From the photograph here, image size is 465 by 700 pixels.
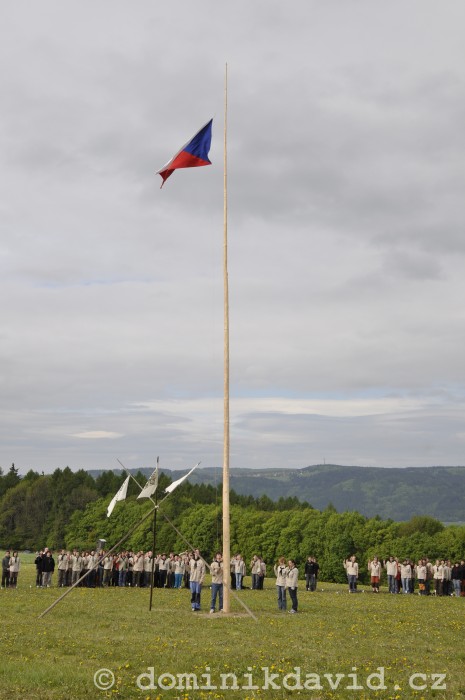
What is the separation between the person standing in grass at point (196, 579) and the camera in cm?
2462

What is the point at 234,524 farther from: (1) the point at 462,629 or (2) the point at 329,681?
(2) the point at 329,681

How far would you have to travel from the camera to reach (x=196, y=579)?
2483cm

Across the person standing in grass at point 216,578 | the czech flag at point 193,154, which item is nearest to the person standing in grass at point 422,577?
the person standing in grass at point 216,578

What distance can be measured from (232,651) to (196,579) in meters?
9.03

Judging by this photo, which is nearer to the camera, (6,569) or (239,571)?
(6,569)

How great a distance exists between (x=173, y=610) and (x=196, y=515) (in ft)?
190

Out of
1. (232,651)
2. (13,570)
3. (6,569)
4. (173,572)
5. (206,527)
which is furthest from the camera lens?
(206,527)

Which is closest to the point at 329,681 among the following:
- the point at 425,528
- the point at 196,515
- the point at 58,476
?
the point at 196,515

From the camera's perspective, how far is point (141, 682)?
43.4ft

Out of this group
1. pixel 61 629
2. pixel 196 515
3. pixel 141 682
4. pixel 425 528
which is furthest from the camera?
pixel 425 528

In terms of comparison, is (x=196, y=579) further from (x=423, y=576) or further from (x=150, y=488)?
(x=423, y=576)

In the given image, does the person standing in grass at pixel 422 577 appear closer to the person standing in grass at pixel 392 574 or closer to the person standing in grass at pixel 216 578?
the person standing in grass at pixel 392 574

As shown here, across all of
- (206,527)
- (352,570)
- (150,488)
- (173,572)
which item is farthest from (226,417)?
(206,527)

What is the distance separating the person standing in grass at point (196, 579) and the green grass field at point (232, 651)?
16.6 inches
